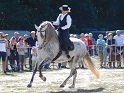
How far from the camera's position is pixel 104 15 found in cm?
5569

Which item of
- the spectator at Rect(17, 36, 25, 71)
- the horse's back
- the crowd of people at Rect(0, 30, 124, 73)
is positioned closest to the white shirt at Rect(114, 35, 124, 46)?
the crowd of people at Rect(0, 30, 124, 73)

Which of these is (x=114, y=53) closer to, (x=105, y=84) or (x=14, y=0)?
(x=105, y=84)

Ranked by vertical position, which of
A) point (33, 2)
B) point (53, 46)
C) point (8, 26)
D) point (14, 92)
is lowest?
point (14, 92)

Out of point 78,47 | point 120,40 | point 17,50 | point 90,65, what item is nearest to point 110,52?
point 120,40

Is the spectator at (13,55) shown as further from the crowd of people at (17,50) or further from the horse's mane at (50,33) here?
the horse's mane at (50,33)

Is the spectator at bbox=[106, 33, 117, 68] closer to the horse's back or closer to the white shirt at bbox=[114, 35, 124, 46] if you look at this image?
the white shirt at bbox=[114, 35, 124, 46]

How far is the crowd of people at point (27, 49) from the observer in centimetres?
1975

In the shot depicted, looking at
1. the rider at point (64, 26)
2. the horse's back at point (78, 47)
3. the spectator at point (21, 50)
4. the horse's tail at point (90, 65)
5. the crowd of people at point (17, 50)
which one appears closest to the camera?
the rider at point (64, 26)

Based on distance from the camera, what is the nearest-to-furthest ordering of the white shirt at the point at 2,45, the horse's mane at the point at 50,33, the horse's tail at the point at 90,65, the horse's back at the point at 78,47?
the horse's mane at the point at 50,33 < the horse's back at the point at 78,47 < the horse's tail at the point at 90,65 < the white shirt at the point at 2,45

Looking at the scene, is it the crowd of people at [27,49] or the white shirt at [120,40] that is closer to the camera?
the crowd of people at [27,49]

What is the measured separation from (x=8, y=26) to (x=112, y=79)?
1203 inches

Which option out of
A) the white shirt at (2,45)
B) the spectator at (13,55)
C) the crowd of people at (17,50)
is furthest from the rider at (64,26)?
the spectator at (13,55)

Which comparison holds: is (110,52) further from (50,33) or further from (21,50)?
(50,33)

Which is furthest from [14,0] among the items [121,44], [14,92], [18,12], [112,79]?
[14,92]
